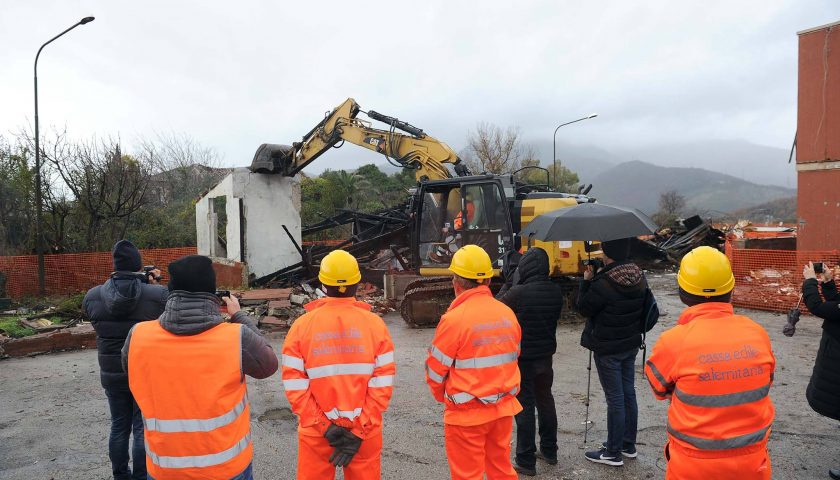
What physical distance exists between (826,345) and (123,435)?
5.04 m

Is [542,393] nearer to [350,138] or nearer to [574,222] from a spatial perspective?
[574,222]

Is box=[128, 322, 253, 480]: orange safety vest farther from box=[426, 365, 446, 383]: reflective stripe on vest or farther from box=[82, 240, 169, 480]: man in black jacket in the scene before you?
box=[82, 240, 169, 480]: man in black jacket

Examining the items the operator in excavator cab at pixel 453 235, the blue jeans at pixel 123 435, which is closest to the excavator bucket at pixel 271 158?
the operator in excavator cab at pixel 453 235

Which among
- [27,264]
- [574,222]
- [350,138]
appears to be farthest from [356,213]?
[574,222]

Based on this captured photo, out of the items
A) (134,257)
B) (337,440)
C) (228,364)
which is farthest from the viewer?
(134,257)

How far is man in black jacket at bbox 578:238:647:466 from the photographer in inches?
158

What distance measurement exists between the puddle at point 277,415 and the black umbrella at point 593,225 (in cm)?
304

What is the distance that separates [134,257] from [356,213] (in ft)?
34.9

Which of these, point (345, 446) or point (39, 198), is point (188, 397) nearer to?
point (345, 446)

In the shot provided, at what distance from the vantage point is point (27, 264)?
13.7m

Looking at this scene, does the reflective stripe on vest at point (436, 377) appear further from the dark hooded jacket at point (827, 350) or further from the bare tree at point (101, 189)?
the bare tree at point (101, 189)

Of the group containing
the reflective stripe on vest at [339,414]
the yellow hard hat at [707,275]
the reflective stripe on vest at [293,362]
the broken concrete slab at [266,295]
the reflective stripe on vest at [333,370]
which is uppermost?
the yellow hard hat at [707,275]

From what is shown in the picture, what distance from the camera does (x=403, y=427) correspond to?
493 cm

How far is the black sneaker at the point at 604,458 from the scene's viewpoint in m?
4.02
